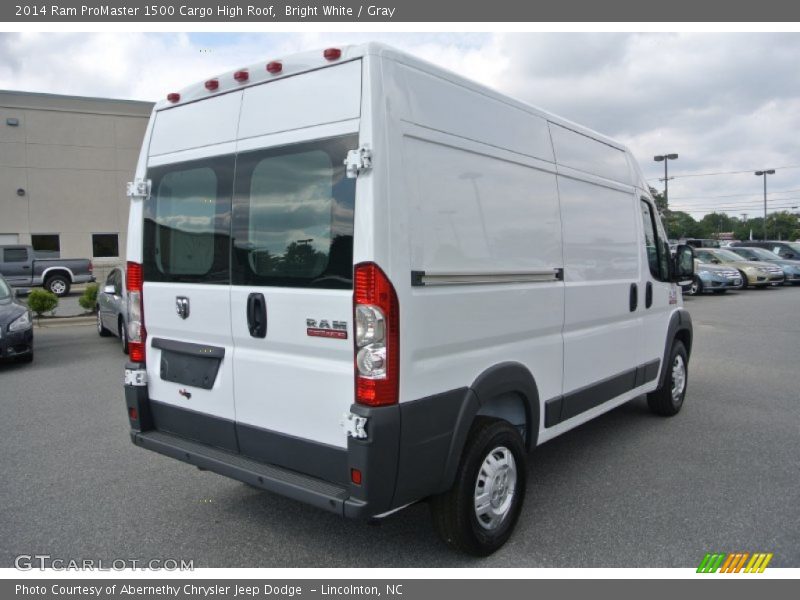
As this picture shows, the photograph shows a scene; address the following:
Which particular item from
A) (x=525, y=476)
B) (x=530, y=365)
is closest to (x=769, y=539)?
(x=525, y=476)

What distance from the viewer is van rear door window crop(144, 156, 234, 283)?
3.61m

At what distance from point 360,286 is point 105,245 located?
104ft

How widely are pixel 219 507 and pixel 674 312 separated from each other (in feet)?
15.0

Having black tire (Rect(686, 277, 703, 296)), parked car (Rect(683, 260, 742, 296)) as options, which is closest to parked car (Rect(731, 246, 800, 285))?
parked car (Rect(683, 260, 742, 296))

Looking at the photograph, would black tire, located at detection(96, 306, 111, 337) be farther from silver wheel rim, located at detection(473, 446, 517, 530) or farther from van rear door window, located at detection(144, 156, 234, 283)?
silver wheel rim, located at detection(473, 446, 517, 530)

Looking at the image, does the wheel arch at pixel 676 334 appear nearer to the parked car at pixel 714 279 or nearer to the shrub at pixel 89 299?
the shrub at pixel 89 299

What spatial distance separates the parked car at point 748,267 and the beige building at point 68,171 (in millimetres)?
26000

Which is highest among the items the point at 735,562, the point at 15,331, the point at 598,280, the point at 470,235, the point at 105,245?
the point at 105,245

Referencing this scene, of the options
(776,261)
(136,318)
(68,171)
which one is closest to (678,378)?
(136,318)

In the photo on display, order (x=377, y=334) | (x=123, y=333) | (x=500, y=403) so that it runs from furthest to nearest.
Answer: (x=123, y=333) → (x=500, y=403) → (x=377, y=334)

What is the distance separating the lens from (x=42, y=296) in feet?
42.9

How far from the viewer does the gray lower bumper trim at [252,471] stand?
3043 millimetres

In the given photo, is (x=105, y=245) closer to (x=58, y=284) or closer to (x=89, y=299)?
(x=58, y=284)

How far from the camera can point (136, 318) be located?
163 inches
